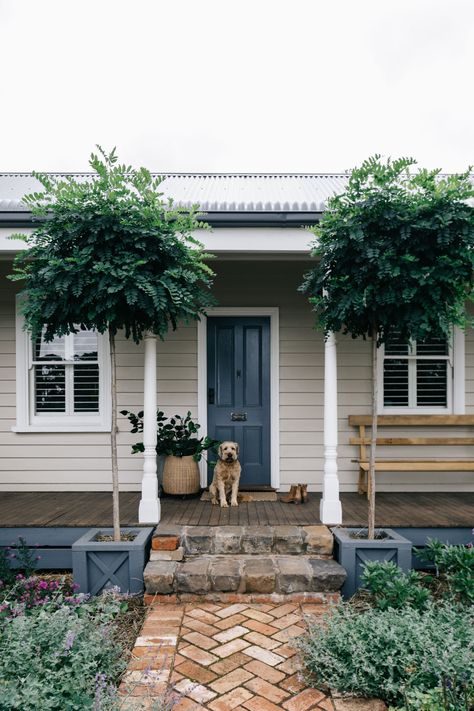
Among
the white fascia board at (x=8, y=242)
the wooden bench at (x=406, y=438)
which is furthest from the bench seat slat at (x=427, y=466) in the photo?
the white fascia board at (x=8, y=242)

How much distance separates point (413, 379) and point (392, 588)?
117 inches

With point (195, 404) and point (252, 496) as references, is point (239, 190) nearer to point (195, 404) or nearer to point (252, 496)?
point (195, 404)

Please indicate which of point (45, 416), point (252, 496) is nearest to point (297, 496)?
point (252, 496)

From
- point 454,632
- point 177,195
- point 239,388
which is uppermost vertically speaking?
point 177,195

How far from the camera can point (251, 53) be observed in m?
13.4

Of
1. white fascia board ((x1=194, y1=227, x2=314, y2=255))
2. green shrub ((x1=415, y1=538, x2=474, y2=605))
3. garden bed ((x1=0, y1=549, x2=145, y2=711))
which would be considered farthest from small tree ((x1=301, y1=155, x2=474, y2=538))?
garden bed ((x1=0, y1=549, x2=145, y2=711))

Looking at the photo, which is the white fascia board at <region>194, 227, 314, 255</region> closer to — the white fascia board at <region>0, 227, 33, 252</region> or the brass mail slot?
the white fascia board at <region>0, 227, 33, 252</region>

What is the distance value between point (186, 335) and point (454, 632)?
3749 mm

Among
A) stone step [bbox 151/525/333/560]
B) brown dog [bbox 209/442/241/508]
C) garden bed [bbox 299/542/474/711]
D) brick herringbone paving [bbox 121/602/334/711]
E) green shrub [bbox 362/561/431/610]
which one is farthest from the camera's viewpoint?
brown dog [bbox 209/442/241/508]

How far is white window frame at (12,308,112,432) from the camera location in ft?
17.7

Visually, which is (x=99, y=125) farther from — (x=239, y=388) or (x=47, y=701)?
(x=47, y=701)

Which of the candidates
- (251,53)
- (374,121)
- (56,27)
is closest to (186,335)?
(56,27)

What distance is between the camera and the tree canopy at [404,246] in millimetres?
3275

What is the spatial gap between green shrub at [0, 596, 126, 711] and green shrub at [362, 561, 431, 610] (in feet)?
4.99
